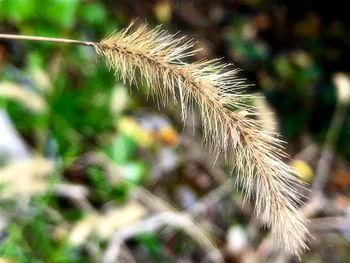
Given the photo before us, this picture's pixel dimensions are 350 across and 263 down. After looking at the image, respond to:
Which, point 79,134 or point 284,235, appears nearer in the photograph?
point 284,235

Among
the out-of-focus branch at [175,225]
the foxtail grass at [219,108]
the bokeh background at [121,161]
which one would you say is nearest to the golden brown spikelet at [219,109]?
the foxtail grass at [219,108]

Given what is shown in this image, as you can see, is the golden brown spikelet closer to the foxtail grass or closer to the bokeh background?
the foxtail grass

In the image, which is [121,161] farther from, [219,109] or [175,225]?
[219,109]

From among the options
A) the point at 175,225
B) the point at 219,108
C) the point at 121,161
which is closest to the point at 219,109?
the point at 219,108

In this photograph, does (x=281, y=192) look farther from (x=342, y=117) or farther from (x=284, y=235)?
(x=342, y=117)

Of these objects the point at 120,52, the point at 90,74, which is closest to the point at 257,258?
the point at 90,74
